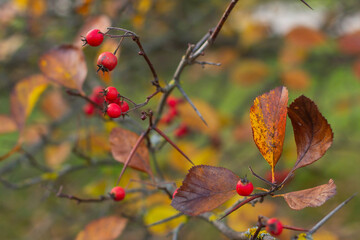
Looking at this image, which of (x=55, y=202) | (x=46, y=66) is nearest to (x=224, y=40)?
(x=55, y=202)

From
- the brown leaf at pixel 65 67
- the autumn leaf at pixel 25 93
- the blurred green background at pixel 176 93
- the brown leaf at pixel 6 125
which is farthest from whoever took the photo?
the blurred green background at pixel 176 93

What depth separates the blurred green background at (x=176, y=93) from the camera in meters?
1.95

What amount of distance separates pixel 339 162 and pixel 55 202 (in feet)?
8.23

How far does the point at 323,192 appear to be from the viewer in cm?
60

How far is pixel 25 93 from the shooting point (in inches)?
44.4

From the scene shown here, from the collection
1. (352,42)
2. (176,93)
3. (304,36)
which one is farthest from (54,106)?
(352,42)

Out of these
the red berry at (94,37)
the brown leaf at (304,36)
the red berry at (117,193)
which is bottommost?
the red berry at (117,193)

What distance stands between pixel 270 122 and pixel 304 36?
6.39 ft

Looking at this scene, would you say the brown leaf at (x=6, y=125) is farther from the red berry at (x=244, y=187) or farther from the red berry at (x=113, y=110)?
the red berry at (x=244, y=187)

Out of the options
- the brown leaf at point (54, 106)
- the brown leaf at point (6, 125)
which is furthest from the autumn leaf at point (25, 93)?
the brown leaf at point (54, 106)

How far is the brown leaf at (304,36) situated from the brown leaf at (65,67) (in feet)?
5.73

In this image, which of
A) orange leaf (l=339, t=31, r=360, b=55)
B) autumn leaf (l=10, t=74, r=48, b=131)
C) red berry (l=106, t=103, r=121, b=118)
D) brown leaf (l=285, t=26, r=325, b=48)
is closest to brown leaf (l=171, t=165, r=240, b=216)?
red berry (l=106, t=103, r=121, b=118)

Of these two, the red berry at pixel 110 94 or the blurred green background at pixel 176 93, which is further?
the blurred green background at pixel 176 93

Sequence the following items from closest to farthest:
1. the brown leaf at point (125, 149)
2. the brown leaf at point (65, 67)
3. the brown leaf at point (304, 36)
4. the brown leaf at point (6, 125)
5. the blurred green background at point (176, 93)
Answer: the brown leaf at point (125, 149) < the brown leaf at point (65, 67) < the brown leaf at point (6, 125) < the blurred green background at point (176, 93) < the brown leaf at point (304, 36)
